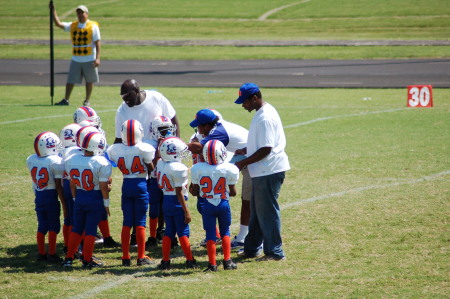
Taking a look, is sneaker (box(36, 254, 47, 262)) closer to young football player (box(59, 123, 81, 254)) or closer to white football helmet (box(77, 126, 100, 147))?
young football player (box(59, 123, 81, 254))

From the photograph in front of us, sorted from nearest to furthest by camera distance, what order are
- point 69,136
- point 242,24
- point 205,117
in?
1. point 205,117
2. point 69,136
3. point 242,24

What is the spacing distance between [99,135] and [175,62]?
79.5 feet

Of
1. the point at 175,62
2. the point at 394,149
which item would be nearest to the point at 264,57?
the point at 175,62

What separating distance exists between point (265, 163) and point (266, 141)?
10.8 inches

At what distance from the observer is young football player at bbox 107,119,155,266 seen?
8297 millimetres

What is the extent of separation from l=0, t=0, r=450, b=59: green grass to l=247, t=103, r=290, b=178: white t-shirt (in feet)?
83.1

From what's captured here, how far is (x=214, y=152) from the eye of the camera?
7891 mm

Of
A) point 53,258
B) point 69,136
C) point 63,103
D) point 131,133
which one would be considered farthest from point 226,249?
point 63,103

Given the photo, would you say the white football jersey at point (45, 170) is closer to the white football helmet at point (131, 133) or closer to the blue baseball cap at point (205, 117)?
the white football helmet at point (131, 133)

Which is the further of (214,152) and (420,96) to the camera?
(420,96)

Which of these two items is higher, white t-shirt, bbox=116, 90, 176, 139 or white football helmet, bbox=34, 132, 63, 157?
white t-shirt, bbox=116, 90, 176, 139

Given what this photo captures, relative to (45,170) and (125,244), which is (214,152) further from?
(45,170)

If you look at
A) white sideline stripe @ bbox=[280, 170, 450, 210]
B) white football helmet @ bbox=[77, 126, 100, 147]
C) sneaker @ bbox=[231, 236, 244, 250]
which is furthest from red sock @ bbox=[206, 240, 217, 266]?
white sideline stripe @ bbox=[280, 170, 450, 210]

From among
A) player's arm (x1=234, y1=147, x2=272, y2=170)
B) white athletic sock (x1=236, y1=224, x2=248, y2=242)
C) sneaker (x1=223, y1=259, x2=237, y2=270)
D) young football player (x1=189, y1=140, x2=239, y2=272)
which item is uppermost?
player's arm (x1=234, y1=147, x2=272, y2=170)
